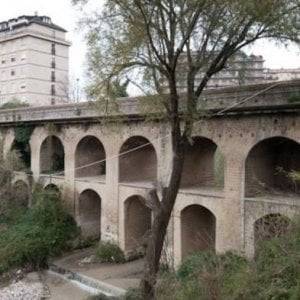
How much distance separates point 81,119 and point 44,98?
106 ft

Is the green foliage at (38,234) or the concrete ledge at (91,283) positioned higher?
the green foliage at (38,234)

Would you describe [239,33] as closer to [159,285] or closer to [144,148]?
[159,285]

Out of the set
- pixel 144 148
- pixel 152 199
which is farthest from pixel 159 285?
pixel 144 148

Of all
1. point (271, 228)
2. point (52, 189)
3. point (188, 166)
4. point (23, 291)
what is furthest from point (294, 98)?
point (52, 189)

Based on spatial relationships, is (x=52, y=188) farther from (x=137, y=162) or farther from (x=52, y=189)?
(x=137, y=162)

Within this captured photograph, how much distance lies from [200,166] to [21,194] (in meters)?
9.28

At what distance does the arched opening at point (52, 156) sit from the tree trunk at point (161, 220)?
11434 mm

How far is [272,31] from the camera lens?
37.2ft

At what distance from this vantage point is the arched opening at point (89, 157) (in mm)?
21312

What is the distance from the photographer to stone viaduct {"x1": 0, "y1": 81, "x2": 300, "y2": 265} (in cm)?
1415

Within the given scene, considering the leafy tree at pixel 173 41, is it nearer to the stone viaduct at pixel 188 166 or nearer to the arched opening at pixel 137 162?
the stone viaduct at pixel 188 166

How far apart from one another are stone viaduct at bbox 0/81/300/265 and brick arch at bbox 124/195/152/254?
0.04 metres

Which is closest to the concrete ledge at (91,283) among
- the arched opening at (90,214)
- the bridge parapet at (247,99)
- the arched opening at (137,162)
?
the arched opening at (90,214)

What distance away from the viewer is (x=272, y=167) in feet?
52.1
